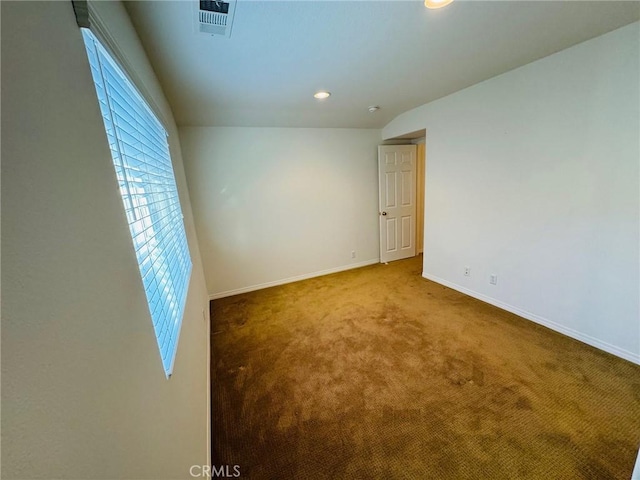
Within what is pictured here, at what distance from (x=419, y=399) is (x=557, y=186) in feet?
6.74

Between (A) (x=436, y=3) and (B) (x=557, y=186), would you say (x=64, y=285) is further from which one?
(B) (x=557, y=186)

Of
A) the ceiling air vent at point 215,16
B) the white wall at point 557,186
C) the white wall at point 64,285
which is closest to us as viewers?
the white wall at point 64,285

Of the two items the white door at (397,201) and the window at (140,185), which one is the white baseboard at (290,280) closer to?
the white door at (397,201)

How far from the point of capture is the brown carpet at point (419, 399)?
133 cm

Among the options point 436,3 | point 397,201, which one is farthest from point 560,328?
point 436,3

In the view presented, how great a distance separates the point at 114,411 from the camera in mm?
503

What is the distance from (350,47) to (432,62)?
75 centimetres

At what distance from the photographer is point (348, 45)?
5.36 feet

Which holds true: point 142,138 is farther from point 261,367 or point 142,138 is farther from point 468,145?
point 468,145

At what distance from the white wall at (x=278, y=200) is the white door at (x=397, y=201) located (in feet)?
0.60

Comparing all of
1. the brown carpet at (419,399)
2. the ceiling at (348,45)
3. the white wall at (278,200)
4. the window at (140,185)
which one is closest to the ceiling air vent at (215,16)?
the ceiling at (348,45)

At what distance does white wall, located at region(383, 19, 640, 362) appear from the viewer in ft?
5.90

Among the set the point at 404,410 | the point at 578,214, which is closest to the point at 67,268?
the point at 404,410

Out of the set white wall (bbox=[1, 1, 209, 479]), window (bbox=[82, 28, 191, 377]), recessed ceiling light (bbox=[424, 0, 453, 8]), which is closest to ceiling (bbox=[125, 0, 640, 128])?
recessed ceiling light (bbox=[424, 0, 453, 8])
